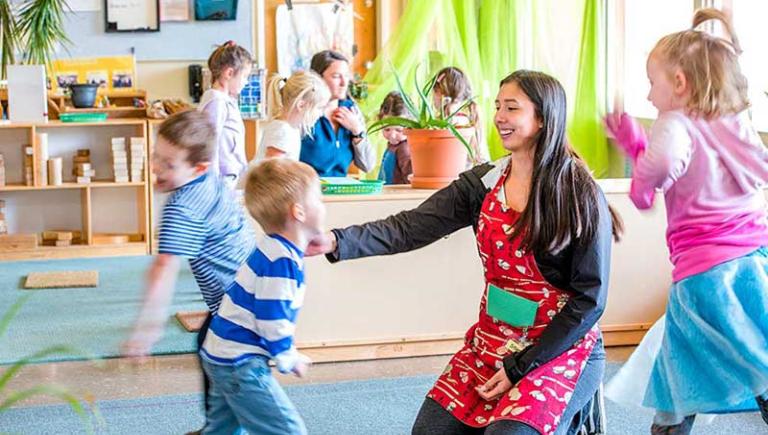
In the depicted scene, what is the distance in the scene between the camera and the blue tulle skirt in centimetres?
251

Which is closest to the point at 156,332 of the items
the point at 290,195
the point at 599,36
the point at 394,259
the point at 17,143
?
the point at 290,195

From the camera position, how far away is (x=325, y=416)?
3521mm

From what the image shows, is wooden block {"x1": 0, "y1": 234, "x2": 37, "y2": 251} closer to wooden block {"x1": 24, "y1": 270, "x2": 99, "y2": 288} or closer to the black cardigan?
wooden block {"x1": 24, "y1": 270, "x2": 99, "y2": 288}

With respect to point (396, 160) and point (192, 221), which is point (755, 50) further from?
point (192, 221)

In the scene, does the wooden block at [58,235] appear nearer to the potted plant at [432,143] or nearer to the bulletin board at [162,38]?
the bulletin board at [162,38]

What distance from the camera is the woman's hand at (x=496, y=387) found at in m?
2.52

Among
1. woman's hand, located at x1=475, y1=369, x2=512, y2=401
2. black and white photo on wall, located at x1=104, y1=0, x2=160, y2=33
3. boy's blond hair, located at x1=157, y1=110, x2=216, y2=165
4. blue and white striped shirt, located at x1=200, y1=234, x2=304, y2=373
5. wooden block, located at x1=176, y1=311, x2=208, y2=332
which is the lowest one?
wooden block, located at x1=176, y1=311, x2=208, y2=332

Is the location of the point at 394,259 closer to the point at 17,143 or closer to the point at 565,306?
the point at 565,306

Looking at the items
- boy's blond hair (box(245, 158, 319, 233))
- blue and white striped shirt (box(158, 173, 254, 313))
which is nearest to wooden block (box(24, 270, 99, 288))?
blue and white striped shirt (box(158, 173, 254, 313))

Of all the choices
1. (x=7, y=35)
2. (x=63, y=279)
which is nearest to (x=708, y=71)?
(x=63, y=279)

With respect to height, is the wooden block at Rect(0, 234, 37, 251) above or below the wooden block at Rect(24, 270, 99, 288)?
above

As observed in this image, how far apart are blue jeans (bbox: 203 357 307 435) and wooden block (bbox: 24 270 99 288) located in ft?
11.1

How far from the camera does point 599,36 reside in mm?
5973

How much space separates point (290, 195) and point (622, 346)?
7.55 ft
